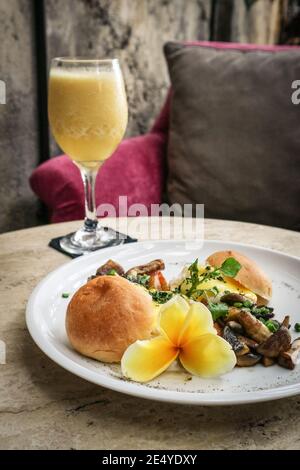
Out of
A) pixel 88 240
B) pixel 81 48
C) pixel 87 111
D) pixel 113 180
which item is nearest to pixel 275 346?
pixel 88 240

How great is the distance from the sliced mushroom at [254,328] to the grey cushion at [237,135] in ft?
3.46

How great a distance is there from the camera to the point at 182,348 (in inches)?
26.3

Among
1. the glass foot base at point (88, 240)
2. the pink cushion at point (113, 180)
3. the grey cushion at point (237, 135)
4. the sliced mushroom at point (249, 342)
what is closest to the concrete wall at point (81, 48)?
the pink cushion at point (113, 180)

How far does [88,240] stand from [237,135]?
765mm

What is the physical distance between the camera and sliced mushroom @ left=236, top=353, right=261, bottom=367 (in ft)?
2.20

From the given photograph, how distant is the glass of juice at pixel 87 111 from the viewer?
46.2 inches

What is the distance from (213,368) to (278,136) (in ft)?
3.87

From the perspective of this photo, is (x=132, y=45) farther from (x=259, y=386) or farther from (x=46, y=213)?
(x=259, y=386)

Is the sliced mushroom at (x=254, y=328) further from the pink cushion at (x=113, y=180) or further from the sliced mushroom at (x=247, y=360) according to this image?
the pink cushion at (x=113, y=180)

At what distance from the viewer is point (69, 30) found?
1.97m

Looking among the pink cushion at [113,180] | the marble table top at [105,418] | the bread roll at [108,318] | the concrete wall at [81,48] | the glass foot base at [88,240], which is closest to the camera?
the marble table top at [105,418]

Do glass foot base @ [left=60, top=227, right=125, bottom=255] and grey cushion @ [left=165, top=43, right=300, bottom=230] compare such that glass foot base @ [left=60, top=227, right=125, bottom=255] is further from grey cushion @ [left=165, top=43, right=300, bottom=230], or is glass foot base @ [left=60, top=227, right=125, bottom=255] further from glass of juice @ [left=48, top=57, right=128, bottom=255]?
grey cushion @ [left=165, top=43, right=300, bottom=230]

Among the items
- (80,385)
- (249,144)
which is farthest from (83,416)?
(249,144)

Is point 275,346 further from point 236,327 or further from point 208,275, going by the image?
point 208,275
